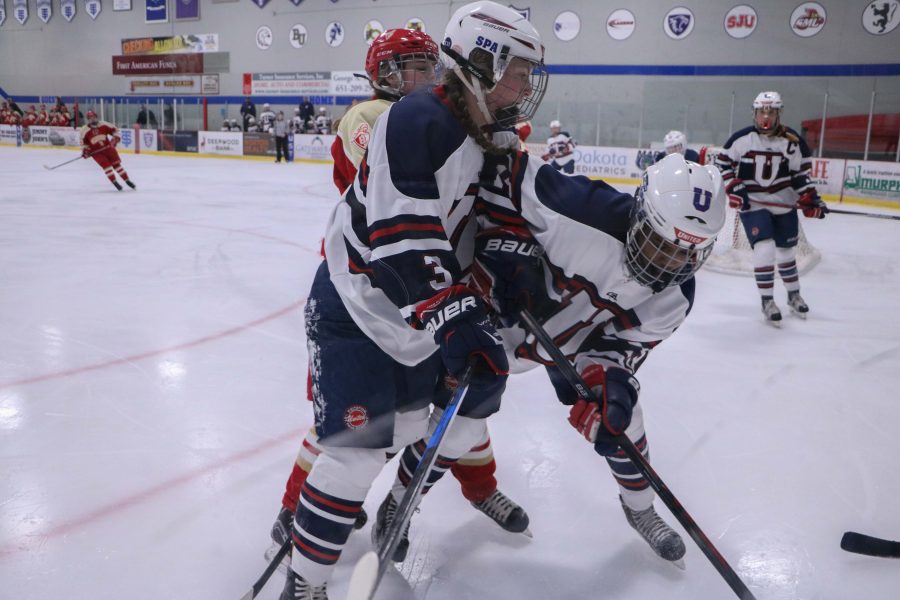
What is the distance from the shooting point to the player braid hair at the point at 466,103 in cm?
131

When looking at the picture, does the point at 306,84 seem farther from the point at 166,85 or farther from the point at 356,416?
the point at 356,416

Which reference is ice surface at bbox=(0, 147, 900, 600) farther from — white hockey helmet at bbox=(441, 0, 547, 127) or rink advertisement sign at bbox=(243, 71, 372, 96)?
rink advertisement sign at bbox=(243, 71, 372, 96)

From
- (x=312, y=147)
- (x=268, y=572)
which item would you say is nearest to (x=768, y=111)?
(x=268, y=572)

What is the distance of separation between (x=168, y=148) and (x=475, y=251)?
16.6 m

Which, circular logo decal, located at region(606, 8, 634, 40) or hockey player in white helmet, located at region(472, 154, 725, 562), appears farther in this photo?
circular logo decal, located at region(606, 8, 634, 40)

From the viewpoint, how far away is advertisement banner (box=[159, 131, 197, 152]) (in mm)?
16281

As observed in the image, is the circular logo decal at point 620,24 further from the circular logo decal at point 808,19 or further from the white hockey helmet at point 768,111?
the white hockey helmet at point 768,111

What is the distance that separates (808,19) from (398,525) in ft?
46.8

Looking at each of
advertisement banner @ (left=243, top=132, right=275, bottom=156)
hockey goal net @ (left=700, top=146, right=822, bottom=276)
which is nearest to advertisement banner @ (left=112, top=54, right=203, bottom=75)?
advertisement banner @ (left=243, top=132, right=275, bottom=156)

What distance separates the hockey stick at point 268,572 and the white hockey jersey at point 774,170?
11.4 feet

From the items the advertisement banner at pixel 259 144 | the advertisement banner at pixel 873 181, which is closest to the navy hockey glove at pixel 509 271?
the advertisement banner at pixel 873 181

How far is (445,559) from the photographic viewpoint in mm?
1711

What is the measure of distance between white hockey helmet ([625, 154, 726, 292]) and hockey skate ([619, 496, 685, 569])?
65 centimetres

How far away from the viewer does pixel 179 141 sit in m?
16.4
